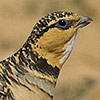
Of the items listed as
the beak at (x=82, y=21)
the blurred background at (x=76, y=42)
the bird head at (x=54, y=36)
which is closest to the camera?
the bird head at (x=54, y=36)

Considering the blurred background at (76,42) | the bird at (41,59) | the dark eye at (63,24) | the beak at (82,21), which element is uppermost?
the blurred background at (76,42)

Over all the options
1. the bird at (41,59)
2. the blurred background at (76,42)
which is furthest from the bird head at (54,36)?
the blurred background at (76,42)

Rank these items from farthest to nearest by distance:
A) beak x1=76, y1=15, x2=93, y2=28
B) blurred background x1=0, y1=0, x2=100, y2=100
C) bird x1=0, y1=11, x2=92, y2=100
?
blurred background x1=0, y1=0, x2=100, y2=100
beak x1=76, y1=15, x2=93, y2=28
bird x1=0, y1=11, x2=92, y2=100

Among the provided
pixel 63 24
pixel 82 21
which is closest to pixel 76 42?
pixel 82 21

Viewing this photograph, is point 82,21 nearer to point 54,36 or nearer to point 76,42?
point 54,36

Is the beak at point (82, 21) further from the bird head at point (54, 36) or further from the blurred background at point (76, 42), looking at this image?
the blurred background at point (76, 42)

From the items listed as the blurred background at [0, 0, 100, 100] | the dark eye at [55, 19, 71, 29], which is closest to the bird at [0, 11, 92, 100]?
the dark eye at [55, 19, 71, 29]

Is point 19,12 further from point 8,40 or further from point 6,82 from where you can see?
point 6,82

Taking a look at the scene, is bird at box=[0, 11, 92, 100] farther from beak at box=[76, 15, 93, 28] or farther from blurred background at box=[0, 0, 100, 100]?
blurred background at box=[0, 0, 100, 100]
